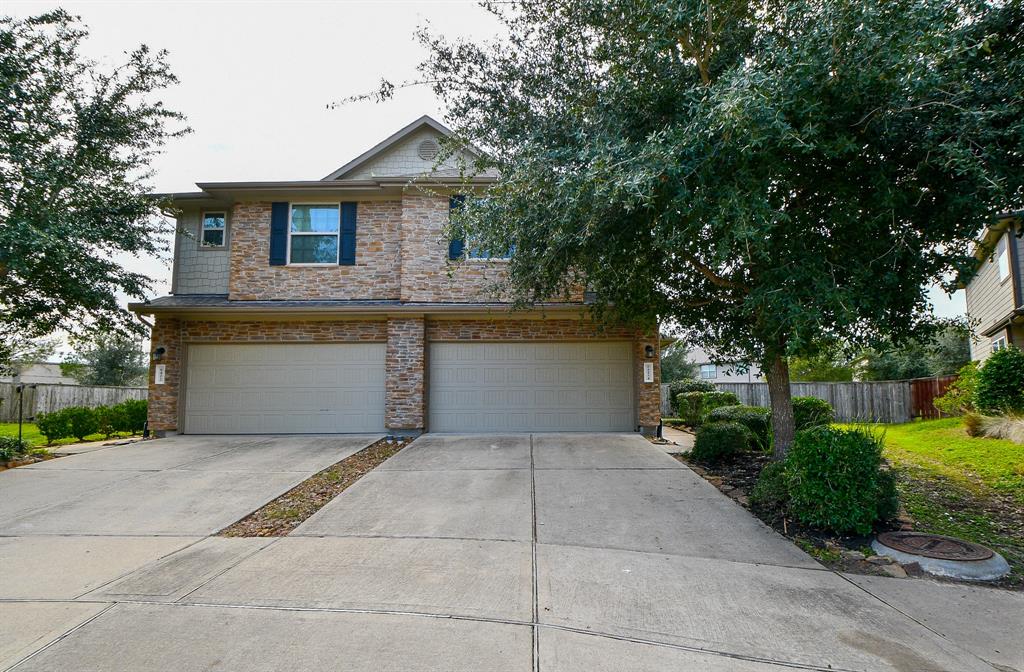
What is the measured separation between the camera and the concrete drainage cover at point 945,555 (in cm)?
450

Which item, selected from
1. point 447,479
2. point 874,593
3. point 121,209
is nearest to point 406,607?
point 874,593

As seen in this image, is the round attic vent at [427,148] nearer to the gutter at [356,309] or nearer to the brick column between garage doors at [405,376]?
the gutter at [356,309]

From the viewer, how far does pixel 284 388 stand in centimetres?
1196

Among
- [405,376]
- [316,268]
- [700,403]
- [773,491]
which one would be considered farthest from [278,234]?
[700,403]

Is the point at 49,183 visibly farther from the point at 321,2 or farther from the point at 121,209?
the point at 321,2

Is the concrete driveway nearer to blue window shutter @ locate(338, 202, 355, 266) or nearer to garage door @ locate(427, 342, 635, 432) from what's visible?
garage door @ locate(427, 342, 635, 432)

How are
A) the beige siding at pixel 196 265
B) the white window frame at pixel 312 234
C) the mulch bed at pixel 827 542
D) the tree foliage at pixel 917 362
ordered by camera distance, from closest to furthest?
the mulch bed at pixel 827 542, the white window frame at pixel 312 234, the beige siding at pixel 196 265, the tree foliage at pixel 917 362

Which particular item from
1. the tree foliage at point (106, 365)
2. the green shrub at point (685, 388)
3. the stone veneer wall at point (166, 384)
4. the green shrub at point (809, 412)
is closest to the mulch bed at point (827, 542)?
the green shrub at point (809, 412)

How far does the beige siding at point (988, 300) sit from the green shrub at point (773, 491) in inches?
471

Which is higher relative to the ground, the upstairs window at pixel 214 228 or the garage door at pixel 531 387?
the upstairs window at pixel 214 228

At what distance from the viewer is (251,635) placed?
3316 mm

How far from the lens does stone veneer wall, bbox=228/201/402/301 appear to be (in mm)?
12117

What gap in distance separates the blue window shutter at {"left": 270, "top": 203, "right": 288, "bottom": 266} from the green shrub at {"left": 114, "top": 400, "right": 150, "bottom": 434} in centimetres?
547

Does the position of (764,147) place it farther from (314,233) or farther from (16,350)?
(16,350)
